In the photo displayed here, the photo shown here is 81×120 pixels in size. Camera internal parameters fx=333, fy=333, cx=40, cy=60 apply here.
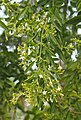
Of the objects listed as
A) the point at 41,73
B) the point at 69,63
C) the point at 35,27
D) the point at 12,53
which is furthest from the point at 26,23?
the point at 12,53

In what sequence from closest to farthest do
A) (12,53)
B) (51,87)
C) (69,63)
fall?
(51,87)
(69,63)
(12,53)

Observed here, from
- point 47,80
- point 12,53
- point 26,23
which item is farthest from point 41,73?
point 12,53

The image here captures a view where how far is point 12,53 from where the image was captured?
128cm

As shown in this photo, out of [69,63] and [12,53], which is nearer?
[69,63]

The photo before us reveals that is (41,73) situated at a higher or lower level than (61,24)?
lower

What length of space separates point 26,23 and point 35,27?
35mm

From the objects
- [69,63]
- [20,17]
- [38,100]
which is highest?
[20,17]

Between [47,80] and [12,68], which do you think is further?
[12,68]

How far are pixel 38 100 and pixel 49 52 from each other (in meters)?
0.12

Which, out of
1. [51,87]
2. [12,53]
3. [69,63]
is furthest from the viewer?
[12,53]

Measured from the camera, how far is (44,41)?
2.66 feet

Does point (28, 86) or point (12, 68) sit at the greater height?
point (12, 68)

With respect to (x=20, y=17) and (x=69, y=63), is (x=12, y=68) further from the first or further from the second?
(x=20, y=17)

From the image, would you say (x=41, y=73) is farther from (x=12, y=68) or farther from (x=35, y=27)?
(x=12, y=68)
